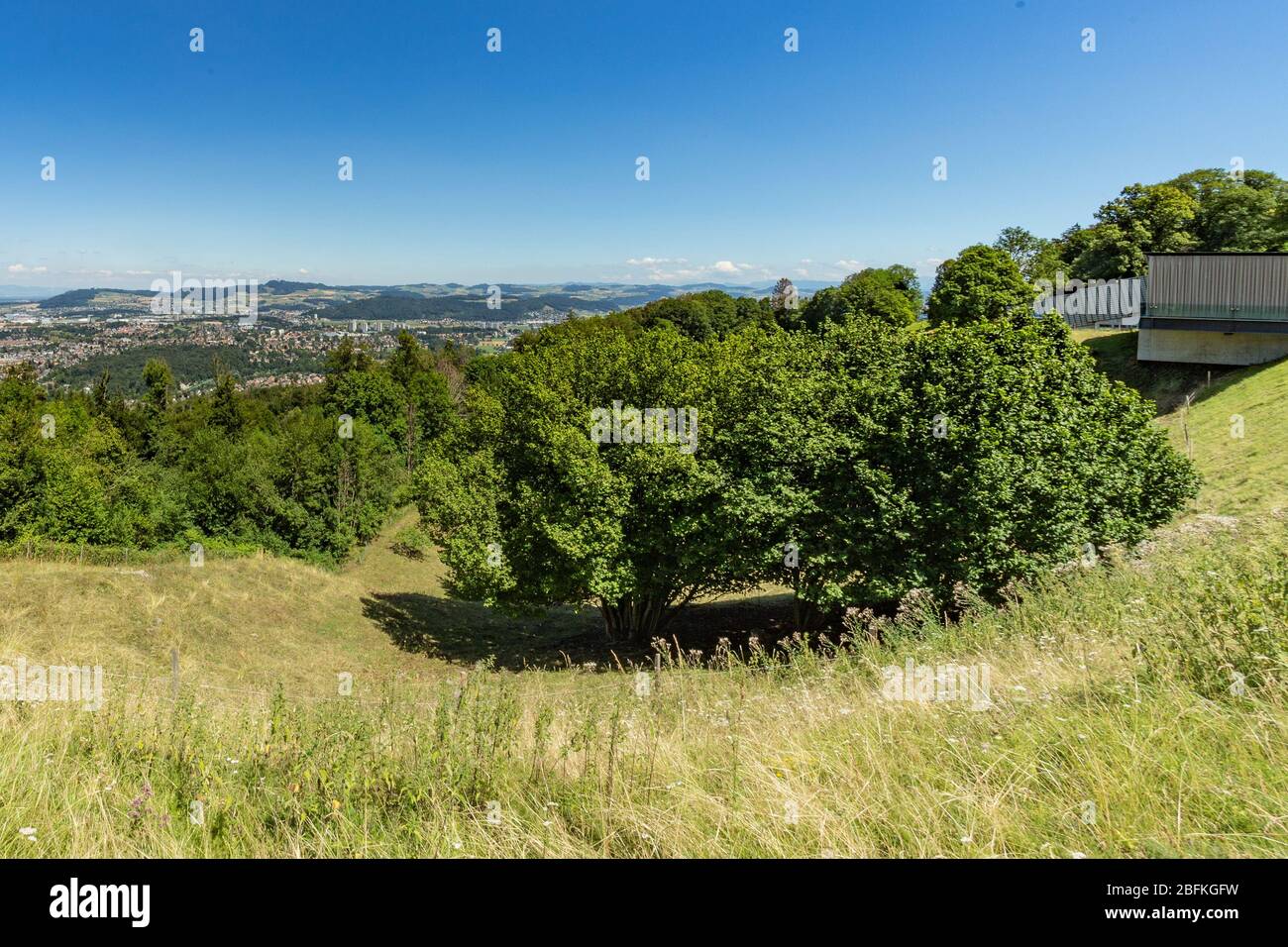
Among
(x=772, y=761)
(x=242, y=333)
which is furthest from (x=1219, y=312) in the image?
(x=242, y=333)

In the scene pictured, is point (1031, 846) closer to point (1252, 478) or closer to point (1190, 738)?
point (1190, 738)

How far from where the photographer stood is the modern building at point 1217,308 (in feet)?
101

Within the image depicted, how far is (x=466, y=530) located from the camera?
23.8 m

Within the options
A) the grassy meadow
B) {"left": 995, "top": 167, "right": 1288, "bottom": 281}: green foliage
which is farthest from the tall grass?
{"left": 995, "top": 167, "right": 1288, "bottom": 281}: green foliage

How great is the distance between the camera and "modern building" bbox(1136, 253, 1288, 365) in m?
30.7

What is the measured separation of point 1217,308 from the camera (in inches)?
1251

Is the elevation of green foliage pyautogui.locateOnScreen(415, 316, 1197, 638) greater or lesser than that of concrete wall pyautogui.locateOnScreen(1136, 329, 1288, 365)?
lesser

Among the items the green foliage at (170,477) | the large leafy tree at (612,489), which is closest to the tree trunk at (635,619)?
the large leafy tree at (612,489)

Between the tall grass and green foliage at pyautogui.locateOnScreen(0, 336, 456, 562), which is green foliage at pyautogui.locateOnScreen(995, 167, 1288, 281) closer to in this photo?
green foliage at pyautogui.locateOnScreen(0, 336, 456, 562)

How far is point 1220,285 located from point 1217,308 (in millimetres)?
1011

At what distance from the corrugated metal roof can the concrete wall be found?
0.96 metres

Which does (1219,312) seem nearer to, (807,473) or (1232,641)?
(807,473)

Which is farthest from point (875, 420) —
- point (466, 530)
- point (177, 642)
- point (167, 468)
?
point (167, 468)
